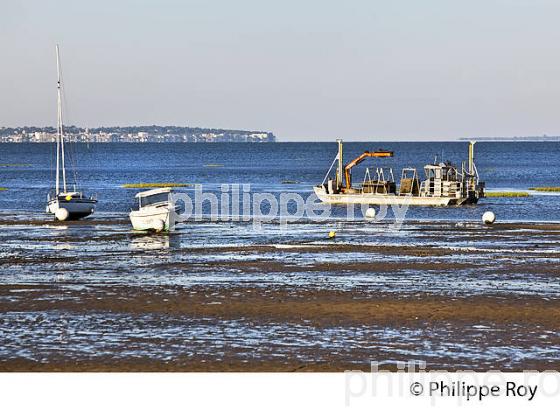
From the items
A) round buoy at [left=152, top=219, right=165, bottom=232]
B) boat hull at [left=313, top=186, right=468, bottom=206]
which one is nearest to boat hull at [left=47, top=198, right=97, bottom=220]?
round buoy at [left=152, top=219, right=165, bottom=232]

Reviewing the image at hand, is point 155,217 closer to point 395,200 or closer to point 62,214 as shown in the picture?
point 62,214

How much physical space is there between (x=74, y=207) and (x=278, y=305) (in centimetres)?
3680

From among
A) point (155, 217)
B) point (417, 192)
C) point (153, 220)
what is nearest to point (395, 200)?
point (417, 192)

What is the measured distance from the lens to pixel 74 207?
60.8 m

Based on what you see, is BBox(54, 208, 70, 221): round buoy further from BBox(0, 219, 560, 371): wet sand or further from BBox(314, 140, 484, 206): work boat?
BBox(314, 140, 484, 206): work boat

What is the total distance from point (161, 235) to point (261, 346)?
29342mm

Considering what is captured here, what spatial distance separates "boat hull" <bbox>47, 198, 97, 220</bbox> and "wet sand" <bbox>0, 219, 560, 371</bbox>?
14.9 metres

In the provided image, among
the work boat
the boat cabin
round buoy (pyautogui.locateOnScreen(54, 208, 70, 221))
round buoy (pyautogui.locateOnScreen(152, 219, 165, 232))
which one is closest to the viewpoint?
round buoy (pyautogui.locateOnScreen(152, 219, 165, 232))

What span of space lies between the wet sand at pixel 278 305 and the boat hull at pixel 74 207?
14.9 m

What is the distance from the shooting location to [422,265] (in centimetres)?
3559

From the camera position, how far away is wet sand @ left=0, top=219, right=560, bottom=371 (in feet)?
65.9

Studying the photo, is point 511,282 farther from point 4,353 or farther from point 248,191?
point 248,191

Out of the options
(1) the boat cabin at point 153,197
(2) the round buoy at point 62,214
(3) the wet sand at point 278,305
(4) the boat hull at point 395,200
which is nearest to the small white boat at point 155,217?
(1) the boat cabin at point 153,197

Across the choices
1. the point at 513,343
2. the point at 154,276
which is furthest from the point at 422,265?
the point at 513,343
